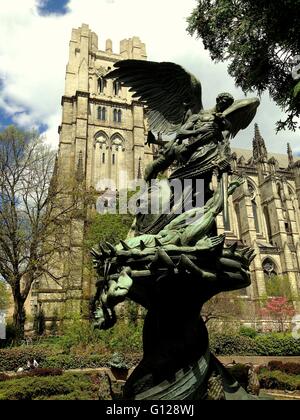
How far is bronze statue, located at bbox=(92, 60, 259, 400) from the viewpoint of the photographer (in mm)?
3775

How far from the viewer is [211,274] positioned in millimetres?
3852

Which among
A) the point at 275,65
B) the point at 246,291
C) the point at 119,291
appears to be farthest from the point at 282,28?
the point at 246,291

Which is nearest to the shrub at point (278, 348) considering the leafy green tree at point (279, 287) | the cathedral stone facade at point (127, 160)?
the cathedral stone facade at point (127, 160)

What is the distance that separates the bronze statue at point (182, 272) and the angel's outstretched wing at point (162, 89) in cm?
17

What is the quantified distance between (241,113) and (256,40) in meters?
6.43

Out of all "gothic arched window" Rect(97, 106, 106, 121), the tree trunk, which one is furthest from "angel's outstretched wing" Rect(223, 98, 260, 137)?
"gothic arched window" Rect(97, 106, 106, 121)

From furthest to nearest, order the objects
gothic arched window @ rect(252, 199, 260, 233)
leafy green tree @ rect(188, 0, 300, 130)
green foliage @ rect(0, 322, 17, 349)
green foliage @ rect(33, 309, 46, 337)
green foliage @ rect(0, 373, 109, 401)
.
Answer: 1. gothic arched window @ rect(252, 199, 260, 233)
2. green foliage @ rect(33, 309, 46, 337)
3. green foliage @ rect(0, 322, 17, 349)
4. leafy green tree @ rect(188, 0, 300, 130)
5. green foliage @ rect(0, 373, 109, 401)

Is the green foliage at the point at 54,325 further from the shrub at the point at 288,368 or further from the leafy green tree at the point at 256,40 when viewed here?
the leafy green tree at the point at 256,40

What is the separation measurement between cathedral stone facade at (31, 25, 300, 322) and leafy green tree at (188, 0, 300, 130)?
76.3 feet

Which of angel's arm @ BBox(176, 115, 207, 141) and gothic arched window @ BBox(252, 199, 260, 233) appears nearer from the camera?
angel's arm @ BBox(176, 115, 207, 141)

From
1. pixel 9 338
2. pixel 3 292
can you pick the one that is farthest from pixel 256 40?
pixel 3 292

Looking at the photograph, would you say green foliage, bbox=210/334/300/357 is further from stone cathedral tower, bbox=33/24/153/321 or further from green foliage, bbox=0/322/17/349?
stone cathedral tower, bbox=33/24/153/321

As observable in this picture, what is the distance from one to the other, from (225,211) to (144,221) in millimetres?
1127

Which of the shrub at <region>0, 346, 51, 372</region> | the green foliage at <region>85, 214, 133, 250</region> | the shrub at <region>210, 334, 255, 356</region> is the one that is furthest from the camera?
the green foliage at <region>85, 214, 133, 250</region>
